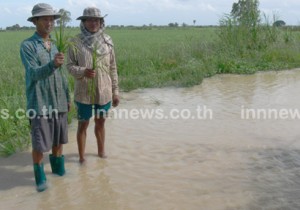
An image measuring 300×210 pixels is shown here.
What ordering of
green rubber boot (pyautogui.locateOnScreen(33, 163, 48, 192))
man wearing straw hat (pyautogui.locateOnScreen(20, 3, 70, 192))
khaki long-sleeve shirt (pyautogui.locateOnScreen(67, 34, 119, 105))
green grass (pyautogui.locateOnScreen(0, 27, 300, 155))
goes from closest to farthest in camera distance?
man wearing straw hat (pyautogui.locateOnScreen(20, 3, 70, 192)) → green rubber boot (pyautogui.locateOnScreen(33, 163, 48, 192)) → khaki long-sleeve shirt (pyautogui.locateOnScreen(67, 34, 119, 105)) → green grass (pyautogui.locateOnScreen(0, 27, 300, 155))

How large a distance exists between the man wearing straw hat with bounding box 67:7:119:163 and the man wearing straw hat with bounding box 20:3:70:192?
0.29 meters

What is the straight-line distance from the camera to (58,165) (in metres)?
3.78

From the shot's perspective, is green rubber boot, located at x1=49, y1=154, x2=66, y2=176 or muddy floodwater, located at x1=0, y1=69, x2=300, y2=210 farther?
green rubber boot, located at x1=49, y1=154, x2=66, y2=176

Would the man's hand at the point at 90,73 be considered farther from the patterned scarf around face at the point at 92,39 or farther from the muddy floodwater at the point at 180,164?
the muddy floodwater at the point at 180,164

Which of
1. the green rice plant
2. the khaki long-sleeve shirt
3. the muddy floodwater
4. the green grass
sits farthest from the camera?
the green grass

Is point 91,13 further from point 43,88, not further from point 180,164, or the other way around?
point 180,164

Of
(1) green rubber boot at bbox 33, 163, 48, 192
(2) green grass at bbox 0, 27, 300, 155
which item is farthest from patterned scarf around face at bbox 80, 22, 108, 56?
(2) green grass at bbox 0, 27, 300, 155

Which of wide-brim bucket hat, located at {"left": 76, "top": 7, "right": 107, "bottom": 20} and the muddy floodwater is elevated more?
wide-brim bucket hat, located at {"left": 76, "top": 7, "right": 107, "bottom": 20}

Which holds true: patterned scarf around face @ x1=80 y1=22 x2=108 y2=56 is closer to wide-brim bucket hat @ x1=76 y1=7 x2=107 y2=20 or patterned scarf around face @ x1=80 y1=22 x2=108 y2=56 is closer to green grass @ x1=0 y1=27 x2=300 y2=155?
wide-brim bucket hat @ x1=76 y1=7 x2=107 y2=20

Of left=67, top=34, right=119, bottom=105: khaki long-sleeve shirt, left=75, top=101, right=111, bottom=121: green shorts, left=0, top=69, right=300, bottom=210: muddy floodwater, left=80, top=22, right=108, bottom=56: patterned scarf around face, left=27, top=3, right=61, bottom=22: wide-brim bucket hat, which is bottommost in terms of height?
left=0, top=69, right=300, bottom=210: muddy floodwater

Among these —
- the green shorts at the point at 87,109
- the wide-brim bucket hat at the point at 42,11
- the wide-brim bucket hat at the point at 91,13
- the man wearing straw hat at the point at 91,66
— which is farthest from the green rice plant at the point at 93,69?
the wide-brim bucket hat at the point at 42,11

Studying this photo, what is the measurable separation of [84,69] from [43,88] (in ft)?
1.64

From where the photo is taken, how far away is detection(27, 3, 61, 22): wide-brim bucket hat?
314 centimetres

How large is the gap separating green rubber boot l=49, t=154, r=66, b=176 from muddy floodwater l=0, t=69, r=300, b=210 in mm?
61
